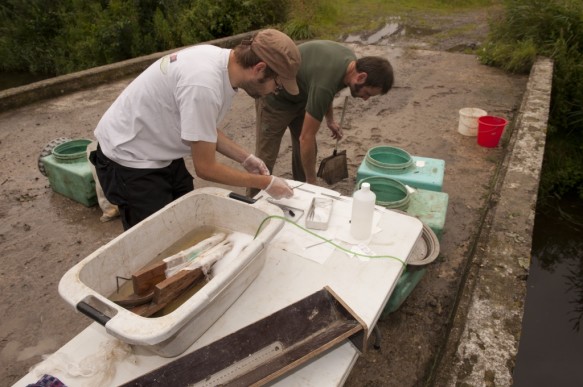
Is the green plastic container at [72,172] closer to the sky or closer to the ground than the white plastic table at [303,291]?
closer to the ground

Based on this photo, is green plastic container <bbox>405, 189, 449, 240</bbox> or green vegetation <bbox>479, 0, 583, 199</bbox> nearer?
green plastic container <bbox>405, 189, 449, 240</bbox>

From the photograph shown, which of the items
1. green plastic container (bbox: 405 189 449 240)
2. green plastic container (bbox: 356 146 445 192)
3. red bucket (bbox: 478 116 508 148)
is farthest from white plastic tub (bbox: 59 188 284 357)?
red bucket (bbox: 478 116 508 148)

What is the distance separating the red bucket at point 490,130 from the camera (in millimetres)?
4328

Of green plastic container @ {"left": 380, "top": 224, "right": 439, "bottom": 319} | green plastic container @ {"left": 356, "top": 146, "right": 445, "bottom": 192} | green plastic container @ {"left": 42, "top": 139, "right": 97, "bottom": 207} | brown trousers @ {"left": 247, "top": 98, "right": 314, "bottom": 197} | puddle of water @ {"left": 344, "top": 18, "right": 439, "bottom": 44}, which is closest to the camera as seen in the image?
green plastic container @ {"left": 380, "top": 224, "right": 439, "bottom": 319}

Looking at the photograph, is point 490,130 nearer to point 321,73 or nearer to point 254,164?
point 321,73

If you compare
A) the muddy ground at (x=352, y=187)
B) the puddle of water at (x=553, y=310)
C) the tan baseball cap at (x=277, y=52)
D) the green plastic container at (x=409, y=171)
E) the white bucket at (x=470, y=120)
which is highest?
the tan baseball cap at (x=277, y=52)

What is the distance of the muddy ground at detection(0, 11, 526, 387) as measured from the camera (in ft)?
7.95

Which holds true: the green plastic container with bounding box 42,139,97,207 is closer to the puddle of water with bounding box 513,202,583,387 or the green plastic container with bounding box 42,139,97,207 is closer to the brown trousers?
the brown trousers

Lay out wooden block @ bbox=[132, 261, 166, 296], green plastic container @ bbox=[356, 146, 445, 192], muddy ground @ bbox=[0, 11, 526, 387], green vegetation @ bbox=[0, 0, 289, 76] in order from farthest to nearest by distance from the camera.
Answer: green vegetation @ bbox=[0, 0, 289, 76] → green plastic container @ bbox=[356, 146, 445, 192] → muddy ground @ bbox=[0, 11, 526, 387] → wooden block @ bbox=[132, 261, 166, 296]

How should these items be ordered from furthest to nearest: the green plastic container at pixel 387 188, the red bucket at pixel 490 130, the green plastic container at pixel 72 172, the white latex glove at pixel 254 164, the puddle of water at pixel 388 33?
the puddle of water at pixel 388 33, the red bucket at pixel 490 130, the green plastic container at pixel 72 172, the green plastic container at pixel 387 188, the white latex glove at pixel 254 164

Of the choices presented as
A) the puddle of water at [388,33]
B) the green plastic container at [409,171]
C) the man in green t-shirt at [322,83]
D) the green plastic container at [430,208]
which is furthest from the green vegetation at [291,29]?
the man in green t-shirt at [322,83]

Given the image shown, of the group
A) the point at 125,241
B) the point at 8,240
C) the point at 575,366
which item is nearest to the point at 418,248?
the point at 125,241

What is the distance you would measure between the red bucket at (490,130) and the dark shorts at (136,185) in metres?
3.45

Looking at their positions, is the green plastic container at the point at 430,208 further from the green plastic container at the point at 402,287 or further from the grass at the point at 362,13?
the grass at the point at 362,13
